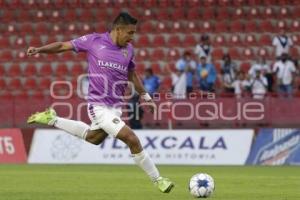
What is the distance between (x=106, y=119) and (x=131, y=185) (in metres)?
2.37

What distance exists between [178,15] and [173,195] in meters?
17.7

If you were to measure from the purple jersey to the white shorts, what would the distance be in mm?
91

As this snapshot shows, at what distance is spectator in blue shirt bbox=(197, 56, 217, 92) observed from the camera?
23531 millimetres

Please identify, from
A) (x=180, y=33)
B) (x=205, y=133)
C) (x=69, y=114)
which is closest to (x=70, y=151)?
(x=69, y=114)

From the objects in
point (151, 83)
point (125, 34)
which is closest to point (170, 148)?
point (151, 83)

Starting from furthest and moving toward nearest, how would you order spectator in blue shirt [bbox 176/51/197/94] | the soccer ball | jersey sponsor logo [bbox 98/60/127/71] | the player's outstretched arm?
spectator in blue shirt [bbox 176/51/197/94] < jersey sponsor logo [bbox 98/60/127/71] < the player's outstretched arm < the soccer ball

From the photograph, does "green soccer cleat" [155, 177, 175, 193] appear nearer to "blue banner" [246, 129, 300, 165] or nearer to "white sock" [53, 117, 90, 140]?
"white sock" [53, 117, 90, 140]

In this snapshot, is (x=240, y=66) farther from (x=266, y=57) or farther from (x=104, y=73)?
(x=104, y=73)

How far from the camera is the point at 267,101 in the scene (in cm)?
2136

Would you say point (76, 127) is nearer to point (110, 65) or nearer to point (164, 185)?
point (110, 65)

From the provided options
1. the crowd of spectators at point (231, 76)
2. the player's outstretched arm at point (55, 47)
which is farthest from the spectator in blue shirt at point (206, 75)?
the player's outstretched arm at point (55, 47)

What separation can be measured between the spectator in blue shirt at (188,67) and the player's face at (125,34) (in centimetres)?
1193

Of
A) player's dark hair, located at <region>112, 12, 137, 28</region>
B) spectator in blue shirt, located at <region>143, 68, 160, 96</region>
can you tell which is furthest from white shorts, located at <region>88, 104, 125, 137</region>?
spectator in blue shirt, located at <region>143, 68, 160, 96</region>

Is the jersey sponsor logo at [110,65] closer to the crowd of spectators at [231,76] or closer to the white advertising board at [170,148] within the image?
the white advertising board at [170,148]
